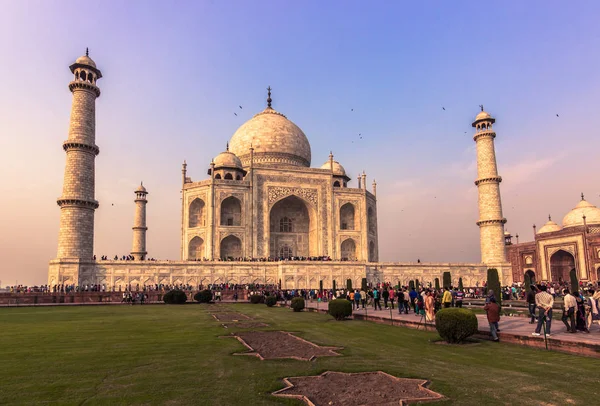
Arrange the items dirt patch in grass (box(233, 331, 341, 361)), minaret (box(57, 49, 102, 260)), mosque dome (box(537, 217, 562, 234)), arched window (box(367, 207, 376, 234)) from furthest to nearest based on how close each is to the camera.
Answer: mosque dome (box(537, 217, 562, 234))
arched window (box(367, 207, 376, 234))
minaret (box(57, 49, 102, 260))
dirt patch in grass (box(233, 331, 341, 361))

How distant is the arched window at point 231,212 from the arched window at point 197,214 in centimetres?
187

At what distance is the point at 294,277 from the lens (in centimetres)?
3622

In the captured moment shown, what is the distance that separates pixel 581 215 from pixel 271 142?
119 ft

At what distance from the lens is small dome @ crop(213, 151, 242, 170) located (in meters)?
44.0

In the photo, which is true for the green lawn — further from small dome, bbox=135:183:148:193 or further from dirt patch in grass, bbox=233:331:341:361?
small dome, bbox=135:183:148:193

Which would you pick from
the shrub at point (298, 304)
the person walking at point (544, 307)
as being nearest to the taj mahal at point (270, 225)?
the shrub at point (298, 304)

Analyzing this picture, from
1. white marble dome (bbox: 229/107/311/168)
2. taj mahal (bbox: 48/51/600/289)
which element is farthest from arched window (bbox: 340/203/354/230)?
white marble dome (bbox: 229/107/311/168)

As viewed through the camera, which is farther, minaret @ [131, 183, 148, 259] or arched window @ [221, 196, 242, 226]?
minaret @ [131, 183, 148, 259]

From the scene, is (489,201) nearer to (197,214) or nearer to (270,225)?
(270,225)

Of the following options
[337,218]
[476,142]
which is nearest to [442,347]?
[337,218]

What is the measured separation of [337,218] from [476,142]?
603 inches

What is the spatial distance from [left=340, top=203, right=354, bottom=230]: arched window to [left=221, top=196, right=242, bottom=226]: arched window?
1057 cm

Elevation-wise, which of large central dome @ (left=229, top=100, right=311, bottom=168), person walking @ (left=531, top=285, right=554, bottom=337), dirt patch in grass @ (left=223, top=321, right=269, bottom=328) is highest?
large central dome @ (left=229, top=100, right=311, bottom=168)

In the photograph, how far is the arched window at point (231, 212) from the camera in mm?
42562
